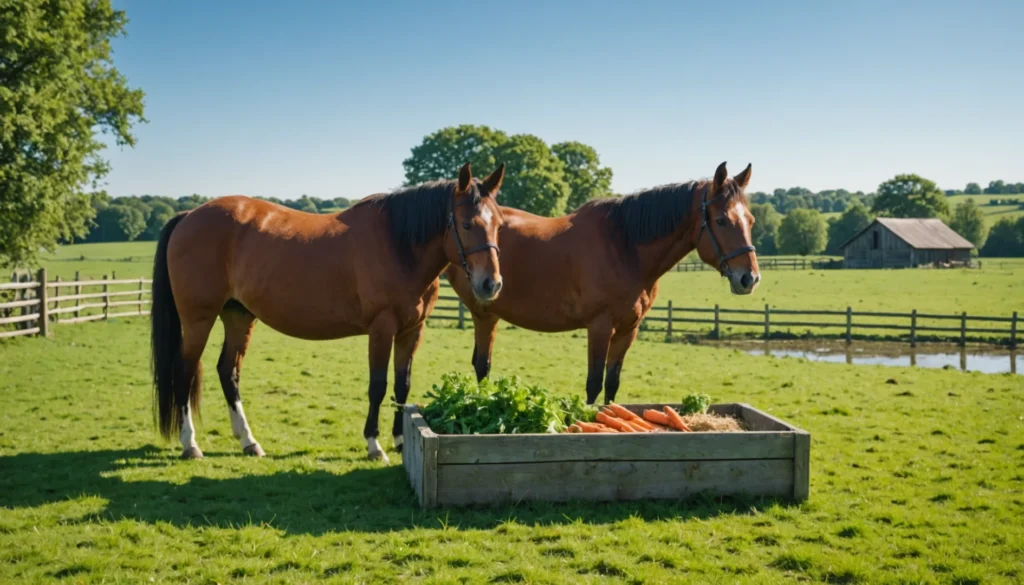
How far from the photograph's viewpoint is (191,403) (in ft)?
23.4

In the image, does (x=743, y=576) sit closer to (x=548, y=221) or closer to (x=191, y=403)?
(x=548, y=221)

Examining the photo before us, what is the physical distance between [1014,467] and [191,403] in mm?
7909

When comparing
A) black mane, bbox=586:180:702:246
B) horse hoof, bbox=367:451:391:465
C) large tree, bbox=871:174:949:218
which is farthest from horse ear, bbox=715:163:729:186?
large tree, bbox=871:174:949:218

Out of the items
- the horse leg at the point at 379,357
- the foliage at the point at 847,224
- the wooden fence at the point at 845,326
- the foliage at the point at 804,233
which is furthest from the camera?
the foliage at the point at 847,224

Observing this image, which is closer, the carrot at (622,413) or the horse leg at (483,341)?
the carrot at (622,413)

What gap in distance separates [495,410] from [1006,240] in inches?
3765

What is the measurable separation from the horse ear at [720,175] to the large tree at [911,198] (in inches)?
3450

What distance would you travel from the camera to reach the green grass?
4.13 m

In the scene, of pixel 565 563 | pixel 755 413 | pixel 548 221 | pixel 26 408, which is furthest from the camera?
pixel 26 408

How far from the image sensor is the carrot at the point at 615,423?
568 centimetres

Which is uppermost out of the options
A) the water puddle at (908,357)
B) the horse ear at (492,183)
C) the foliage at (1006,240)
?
the foliage at (1006,240)

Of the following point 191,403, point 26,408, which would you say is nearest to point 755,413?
point 191,403

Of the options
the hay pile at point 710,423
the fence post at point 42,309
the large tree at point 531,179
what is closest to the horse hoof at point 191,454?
the hay pile at point 710,423

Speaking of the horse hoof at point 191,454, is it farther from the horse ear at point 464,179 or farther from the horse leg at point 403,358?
the horse ear at point 464,179
